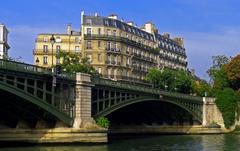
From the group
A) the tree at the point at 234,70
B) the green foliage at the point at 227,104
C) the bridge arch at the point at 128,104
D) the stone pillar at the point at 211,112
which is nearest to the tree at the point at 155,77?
the green foliage at the point at 227,104

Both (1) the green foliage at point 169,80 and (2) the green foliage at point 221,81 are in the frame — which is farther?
(1) the green foliage at point 169,80

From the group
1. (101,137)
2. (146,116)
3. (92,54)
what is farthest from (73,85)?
(92,54)

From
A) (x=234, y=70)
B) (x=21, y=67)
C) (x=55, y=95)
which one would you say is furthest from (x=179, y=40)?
(x=21, y=67)

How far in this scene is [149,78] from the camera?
11638 centimetres

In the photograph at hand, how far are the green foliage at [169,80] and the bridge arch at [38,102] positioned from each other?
5628 centimetres

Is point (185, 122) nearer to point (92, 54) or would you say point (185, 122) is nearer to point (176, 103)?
point (176, 103)

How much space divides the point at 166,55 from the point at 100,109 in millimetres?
76146

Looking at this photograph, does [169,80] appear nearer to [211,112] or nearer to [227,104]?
[211,112]

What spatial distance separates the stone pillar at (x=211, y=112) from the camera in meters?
102

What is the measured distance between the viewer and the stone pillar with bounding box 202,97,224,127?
10200 cm

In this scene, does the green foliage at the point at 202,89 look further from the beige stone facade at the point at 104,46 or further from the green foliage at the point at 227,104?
the beige stone facade at the point at 104,46

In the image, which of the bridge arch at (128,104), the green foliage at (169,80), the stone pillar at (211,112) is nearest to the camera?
the bridge arch at (128,104)

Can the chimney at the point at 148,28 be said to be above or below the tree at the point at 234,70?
above

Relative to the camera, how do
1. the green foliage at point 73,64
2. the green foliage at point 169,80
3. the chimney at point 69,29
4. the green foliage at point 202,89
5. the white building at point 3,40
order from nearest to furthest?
the green foliage at point 73,64
the green foliage at point 169,80
the green foliage at point 202,89
the chimney at point 69,29
the white building at point 3,40
